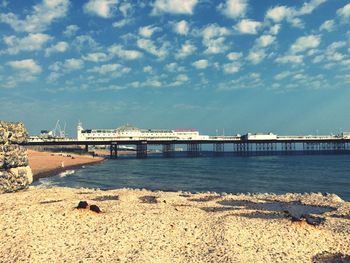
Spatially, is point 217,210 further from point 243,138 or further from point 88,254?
point 243,138

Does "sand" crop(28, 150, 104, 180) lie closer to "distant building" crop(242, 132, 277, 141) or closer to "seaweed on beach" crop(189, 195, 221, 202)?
"seaweed on beach" crop(189, 195, 221, 202)

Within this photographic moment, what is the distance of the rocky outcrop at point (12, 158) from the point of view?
2991 centimetres

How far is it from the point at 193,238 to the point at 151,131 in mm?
128395

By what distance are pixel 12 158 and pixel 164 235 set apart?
1965 centimetres

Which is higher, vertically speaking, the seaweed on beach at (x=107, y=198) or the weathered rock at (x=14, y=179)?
the weathered rock at (x=14, y=179)

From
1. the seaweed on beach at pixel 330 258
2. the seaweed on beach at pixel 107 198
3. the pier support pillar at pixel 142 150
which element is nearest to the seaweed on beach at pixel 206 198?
the seaweed on beach at pixel 107 198

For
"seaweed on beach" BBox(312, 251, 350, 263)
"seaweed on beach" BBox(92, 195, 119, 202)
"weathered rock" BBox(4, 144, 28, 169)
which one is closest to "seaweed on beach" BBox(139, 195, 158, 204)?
"seaweed on beach" BBox(92, 195, 119, 202)

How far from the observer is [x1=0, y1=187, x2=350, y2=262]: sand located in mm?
13977

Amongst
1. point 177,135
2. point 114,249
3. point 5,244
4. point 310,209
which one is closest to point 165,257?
point 114,249

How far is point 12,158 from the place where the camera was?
3053cm

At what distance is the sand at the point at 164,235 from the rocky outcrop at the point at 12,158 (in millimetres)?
8239

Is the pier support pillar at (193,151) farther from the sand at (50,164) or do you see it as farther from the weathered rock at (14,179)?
the weathered rock at (14,179)

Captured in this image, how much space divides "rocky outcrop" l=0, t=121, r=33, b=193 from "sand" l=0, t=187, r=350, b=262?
27.0ft

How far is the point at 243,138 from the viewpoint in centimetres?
14075
